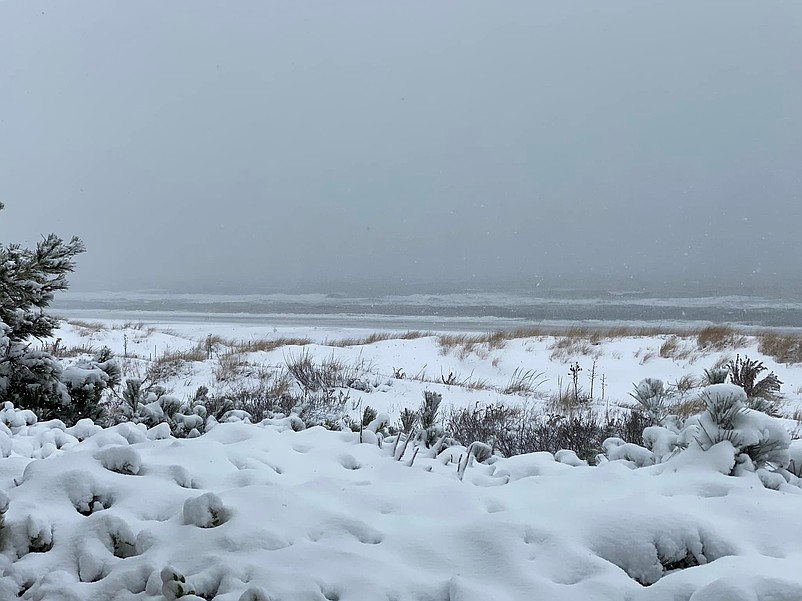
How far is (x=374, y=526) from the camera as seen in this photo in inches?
83.4

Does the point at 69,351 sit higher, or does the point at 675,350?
the point at 69,351

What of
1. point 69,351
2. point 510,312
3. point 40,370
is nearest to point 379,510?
point 40,370

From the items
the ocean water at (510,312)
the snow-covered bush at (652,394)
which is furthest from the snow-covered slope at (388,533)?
the ocean water at (510,312)

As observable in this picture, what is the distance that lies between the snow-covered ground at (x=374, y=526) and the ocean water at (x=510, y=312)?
2000 centimetres

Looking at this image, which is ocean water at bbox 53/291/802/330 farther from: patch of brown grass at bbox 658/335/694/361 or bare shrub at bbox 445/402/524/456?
bare shrub at bbox 445/402/524/456

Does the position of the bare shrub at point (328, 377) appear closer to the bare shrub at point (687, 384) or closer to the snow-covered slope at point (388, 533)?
the snow-covered slope at point (388, 533)

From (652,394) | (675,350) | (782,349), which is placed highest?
(652,394)

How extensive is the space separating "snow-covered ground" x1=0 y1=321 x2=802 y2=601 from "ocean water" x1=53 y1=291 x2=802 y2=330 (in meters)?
20.0

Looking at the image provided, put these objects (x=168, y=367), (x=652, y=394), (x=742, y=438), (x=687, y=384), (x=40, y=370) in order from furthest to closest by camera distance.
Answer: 1. (x=687, y=384)
2. (x=168, y=367)
3. (x=40, y=370)
4. (x=652, y=394)
5. (x=742, y=438)

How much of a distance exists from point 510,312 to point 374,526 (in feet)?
93.1

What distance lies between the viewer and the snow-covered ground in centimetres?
178

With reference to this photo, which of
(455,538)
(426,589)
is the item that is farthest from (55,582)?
(455,538)

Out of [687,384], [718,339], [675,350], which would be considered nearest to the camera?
[687,384]

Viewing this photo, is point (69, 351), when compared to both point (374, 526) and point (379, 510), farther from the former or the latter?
point (374, 526)
